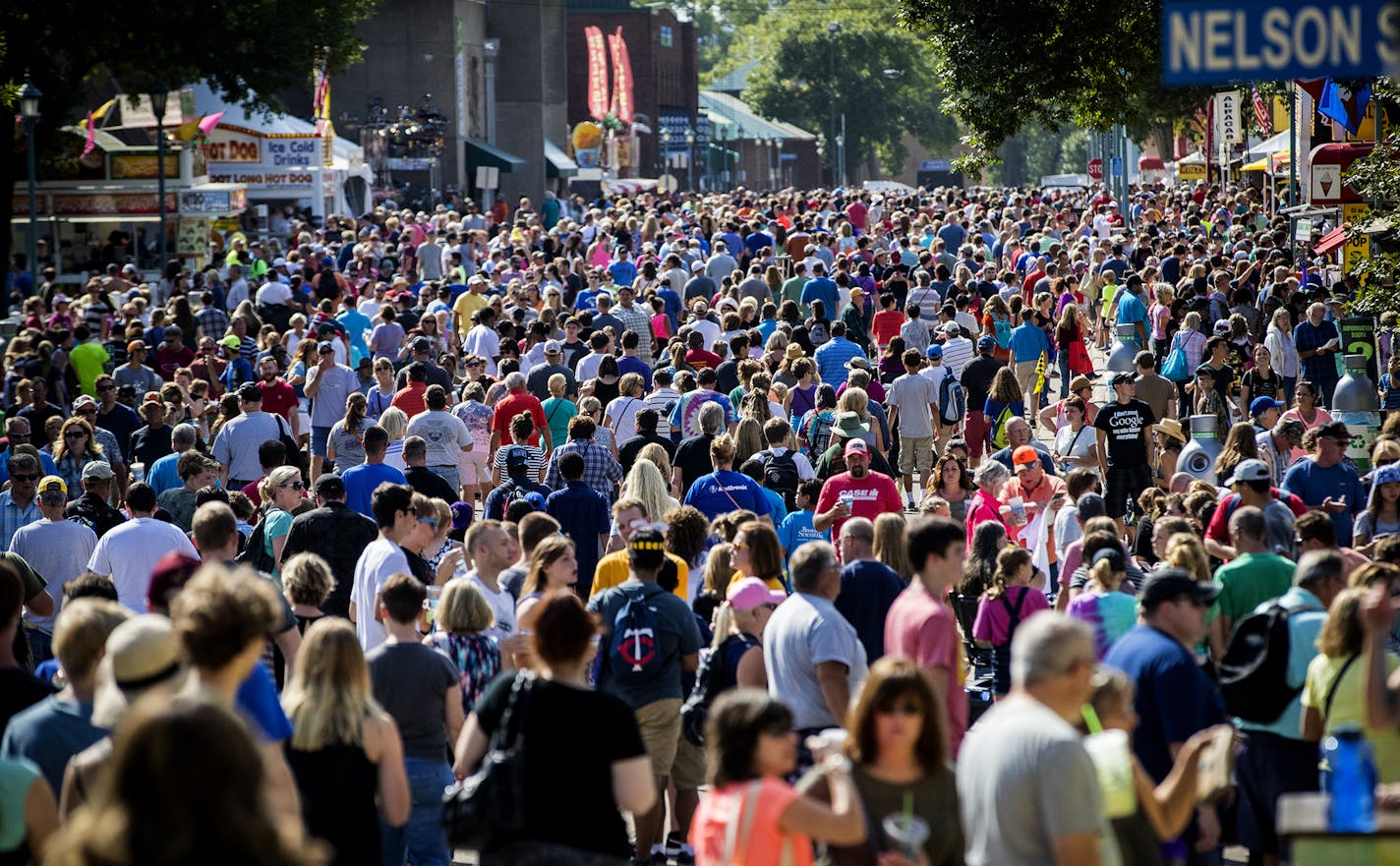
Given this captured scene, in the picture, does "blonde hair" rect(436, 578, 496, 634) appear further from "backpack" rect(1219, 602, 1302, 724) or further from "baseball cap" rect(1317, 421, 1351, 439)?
"baseball cap" rect(1317, 421, 1351, 439)

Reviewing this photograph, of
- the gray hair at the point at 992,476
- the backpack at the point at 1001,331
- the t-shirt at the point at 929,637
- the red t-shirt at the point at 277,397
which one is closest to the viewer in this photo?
the t-shirt at the point at 929,637

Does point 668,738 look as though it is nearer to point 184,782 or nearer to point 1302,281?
point 184,782

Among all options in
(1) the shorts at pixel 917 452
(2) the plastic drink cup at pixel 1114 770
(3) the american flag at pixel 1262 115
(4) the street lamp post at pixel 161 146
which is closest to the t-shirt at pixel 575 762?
(2) the plastic drink cup at pixel 1114 770

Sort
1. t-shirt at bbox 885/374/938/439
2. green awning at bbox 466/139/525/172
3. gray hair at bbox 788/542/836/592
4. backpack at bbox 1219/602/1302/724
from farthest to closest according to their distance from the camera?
green awning at bbox 466/139/525/172, t-shirt at bbox 885/374/938/439, gray hair at bbox 788/542/836/592, backpack at bbox 1219/602/1302/724

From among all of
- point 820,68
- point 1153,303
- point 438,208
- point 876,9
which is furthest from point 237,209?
point 876,9

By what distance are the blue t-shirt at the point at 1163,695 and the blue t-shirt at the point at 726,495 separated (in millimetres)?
5039

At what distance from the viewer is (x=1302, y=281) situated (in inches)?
960

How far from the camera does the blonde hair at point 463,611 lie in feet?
25.7

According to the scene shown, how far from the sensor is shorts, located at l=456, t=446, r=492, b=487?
14.9 m

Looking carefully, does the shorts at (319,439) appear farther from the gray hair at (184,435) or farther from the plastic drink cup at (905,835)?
the plastic drink cup at (905,835)

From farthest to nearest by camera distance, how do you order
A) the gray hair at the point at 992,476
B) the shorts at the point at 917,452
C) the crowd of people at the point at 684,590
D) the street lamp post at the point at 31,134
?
1. the street lamp post at the point at 31,134
2. the shorts at the point at 917,452
3. the gray hair at the point at 992,476
4. the crowd of people at the point at 684,590

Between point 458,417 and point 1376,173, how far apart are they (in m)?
7.60

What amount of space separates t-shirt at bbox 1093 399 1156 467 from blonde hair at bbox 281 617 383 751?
354 inches

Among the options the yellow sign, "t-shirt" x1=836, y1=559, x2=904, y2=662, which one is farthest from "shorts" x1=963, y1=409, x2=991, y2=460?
"t-shirt" x1=836, y1=559, x2=904, y2=662
